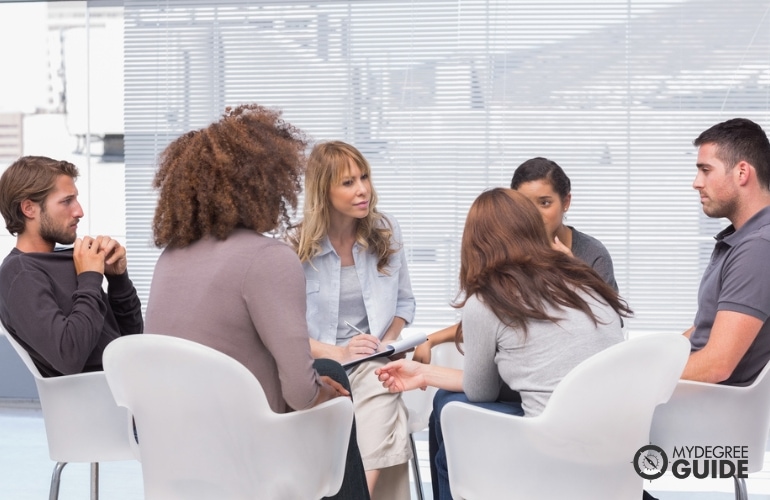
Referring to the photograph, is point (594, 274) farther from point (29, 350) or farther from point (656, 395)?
point (29, 350)

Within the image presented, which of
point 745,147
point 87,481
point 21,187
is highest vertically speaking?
point 745,147

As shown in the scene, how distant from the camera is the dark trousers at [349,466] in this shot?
215 centimetres

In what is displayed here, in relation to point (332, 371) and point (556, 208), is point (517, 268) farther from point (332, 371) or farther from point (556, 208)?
point (556, 208)

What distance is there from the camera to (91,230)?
5562mm

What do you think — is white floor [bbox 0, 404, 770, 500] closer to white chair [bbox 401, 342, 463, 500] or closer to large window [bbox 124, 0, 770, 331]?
white chair [bbox 401, 342, 463, 500]

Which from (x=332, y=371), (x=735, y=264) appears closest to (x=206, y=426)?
(x=332, y=371)

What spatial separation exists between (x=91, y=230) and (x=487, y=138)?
2.65 m

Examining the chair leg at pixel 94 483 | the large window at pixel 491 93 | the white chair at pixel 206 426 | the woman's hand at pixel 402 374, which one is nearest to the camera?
the white chair at pixel 206 426

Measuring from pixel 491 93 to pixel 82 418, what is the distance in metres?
3.30

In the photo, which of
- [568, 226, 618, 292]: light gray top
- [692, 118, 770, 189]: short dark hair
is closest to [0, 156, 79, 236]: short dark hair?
[568, 226, 618, 292]: light gray top

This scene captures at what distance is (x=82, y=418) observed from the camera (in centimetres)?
251

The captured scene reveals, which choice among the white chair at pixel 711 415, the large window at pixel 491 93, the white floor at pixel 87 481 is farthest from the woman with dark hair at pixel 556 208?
the large window at pixel 491 93

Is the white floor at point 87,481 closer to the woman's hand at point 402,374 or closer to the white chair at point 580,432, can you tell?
the woman's hand at point 402,374

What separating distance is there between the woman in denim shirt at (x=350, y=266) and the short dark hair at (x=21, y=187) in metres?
0.84
